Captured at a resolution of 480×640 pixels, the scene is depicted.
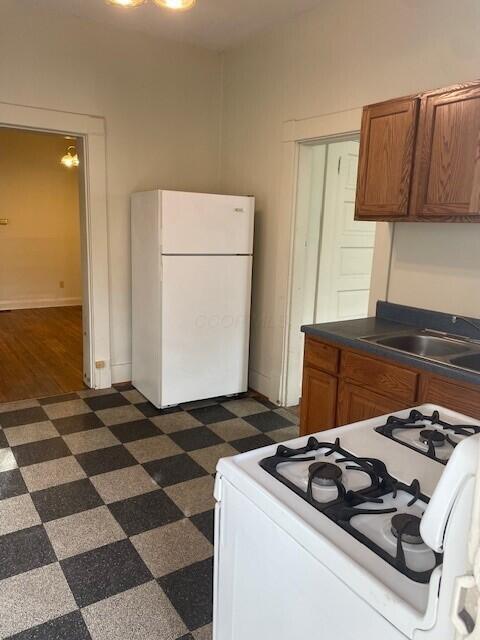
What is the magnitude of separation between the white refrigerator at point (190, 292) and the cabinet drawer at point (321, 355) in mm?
1078

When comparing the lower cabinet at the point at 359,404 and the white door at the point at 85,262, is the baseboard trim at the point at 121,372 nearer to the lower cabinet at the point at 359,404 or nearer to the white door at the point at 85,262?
the white door at the point at 85,262

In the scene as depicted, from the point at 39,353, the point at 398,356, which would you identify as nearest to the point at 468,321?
the point at 398,356

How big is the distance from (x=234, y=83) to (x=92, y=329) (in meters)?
2.33

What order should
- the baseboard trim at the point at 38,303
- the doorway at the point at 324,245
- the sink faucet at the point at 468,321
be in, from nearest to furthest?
the sink faucet at the point at 468,321
the doorway at the point at 324,245
the baseboard trim at the point at 38,303

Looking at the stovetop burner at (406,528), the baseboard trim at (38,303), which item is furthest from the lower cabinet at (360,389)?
the baseboard trim at (38,303)

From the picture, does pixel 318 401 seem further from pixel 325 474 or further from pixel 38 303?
pixel 38 303

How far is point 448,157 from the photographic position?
2.14 meters

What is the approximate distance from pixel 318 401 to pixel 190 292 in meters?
1.30

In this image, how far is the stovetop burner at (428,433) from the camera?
1216 mm

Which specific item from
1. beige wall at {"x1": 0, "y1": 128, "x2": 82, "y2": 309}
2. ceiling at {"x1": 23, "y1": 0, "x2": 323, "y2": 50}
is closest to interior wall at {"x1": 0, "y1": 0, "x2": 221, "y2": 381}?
ceiling at {"x1": 23, "y1": 0, "x2": 323, "y2": 50}

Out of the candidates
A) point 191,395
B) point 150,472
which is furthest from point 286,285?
point 150,472

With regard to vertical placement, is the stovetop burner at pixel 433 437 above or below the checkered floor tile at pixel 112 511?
above

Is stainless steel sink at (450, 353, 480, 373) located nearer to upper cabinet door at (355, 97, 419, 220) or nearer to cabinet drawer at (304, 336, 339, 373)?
cabinet drawer at (304, 336, 339, 373)

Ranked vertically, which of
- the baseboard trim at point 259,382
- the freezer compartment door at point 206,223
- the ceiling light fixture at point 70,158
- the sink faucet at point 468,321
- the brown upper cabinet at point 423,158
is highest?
the ceiling light fixture at point 70,158
